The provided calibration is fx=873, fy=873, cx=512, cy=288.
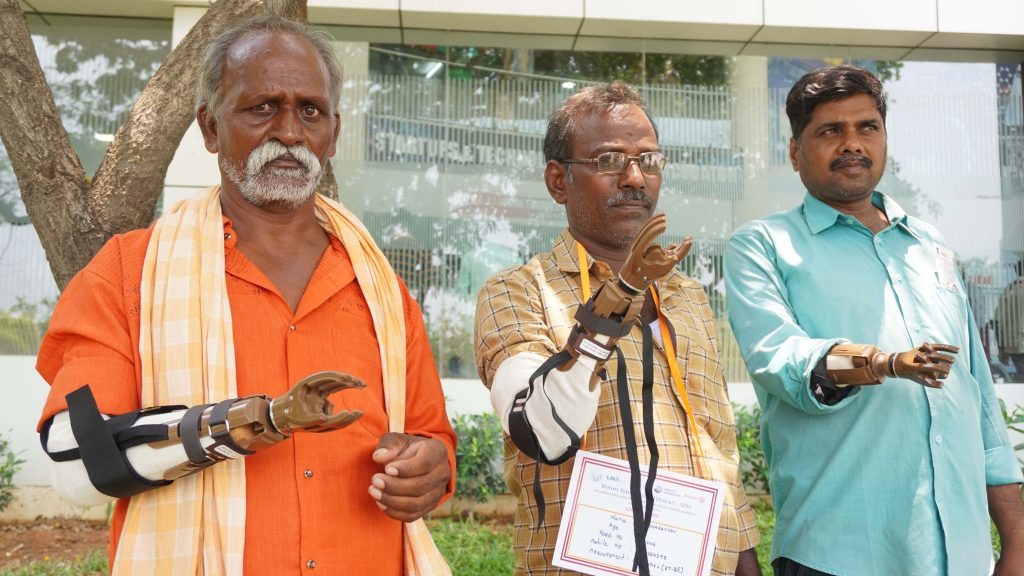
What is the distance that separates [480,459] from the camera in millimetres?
6363

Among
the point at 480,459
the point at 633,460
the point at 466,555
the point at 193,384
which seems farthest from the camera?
the point at 480,459

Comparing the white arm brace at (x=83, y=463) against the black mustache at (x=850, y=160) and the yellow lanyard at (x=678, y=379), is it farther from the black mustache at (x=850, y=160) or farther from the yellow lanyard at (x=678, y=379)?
the black mustache at (x=850, y=160)

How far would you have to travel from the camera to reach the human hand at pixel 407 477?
6.50 feet

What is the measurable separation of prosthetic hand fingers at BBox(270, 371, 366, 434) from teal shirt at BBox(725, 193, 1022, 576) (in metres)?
1.16

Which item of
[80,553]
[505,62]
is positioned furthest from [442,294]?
[80,553]

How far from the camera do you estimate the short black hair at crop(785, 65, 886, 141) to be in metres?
2.62

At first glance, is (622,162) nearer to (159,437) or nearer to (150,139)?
(159,437)

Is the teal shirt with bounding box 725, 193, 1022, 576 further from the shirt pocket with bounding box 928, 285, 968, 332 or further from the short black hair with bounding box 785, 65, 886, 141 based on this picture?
the short black hair with bounding box 785, 65, 886, 141

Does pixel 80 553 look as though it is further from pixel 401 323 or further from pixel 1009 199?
pixel 1009 199

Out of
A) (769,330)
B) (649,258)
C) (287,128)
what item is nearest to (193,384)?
(287,128)

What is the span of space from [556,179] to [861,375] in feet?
3.43

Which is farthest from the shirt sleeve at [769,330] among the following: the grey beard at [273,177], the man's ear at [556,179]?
the grey beard at [273,177]

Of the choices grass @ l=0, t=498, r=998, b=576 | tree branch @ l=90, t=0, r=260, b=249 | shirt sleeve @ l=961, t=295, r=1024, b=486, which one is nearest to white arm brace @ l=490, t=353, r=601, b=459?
shirt sleeve @ l=961, t=295, r=1024, b=486

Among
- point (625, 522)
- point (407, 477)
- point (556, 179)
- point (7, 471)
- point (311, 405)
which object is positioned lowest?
point (7, 471)
